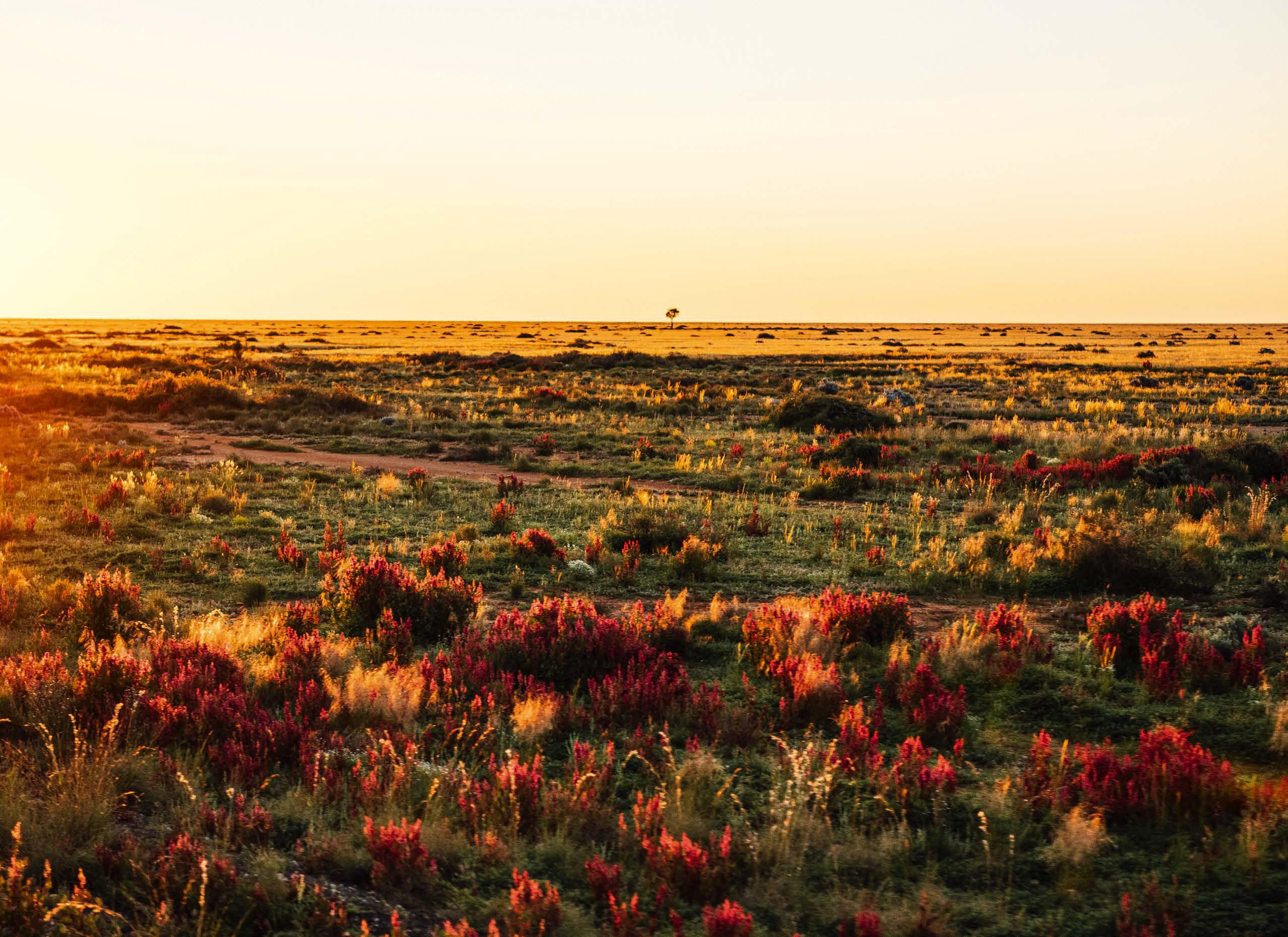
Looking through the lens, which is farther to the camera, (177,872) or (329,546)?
(329,546)

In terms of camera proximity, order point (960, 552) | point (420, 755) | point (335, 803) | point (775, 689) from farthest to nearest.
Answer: point (960, 552), point (775, 689), point (420, 755), point (335, 803)

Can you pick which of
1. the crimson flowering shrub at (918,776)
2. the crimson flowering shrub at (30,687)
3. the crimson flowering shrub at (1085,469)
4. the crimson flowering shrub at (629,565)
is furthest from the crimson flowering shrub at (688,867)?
the crimson flowering shrub at (1085,469)

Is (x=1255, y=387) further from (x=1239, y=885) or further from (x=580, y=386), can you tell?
(x=1239, y=885)

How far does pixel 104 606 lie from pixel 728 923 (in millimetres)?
7226

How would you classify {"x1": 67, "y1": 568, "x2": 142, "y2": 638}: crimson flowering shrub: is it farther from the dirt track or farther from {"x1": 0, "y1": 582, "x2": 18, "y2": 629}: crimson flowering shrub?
the dirt track

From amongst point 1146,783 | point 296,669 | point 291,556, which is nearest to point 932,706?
point 1146,783

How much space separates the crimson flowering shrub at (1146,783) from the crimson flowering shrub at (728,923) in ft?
7.24

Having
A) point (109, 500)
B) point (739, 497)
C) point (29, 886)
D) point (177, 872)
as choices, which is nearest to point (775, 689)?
point (177, 872)

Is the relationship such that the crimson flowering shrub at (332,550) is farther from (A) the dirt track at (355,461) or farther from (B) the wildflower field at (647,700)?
(A) the dirt track at (355,461)

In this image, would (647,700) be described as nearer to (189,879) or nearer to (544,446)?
(189,879)

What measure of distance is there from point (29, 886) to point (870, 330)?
15705 cm

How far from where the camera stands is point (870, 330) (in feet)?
501

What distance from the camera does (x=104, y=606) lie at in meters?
8.34

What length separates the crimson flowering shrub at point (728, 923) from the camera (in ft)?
12.3
